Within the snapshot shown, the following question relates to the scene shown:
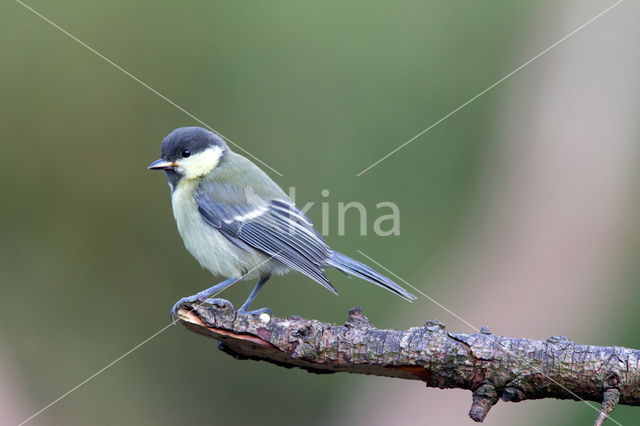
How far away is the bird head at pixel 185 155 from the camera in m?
4.12

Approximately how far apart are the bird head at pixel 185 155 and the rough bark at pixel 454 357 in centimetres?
140

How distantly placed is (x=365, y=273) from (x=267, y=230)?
649 mm

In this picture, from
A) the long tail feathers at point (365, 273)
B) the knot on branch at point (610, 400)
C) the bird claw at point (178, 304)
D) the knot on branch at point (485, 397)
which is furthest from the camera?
the long tail feathers at point (365, 273)

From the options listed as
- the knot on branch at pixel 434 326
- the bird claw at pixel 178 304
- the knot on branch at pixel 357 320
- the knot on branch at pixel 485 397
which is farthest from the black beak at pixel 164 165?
the knot on branch at pixel 485 397

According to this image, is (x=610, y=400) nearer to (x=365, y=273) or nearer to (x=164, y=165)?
(x=365, y=273)

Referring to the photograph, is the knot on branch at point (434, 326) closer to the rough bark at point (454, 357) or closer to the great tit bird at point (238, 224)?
the rough bark at point (454, 357)

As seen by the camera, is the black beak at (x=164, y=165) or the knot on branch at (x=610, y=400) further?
the black beak at (x=164, y=165)

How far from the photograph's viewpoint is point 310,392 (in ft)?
19.4

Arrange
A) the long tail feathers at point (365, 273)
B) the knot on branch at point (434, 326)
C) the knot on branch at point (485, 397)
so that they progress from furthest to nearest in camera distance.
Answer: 1. the long tail feathers at point (365, 273)
2. the knot on branch at point (434, 326)
3. the knot on branch at point (485, 397)

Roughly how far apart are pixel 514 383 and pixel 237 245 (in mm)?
1878

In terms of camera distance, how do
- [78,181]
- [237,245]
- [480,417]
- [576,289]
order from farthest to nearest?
[78,181] → [576,289] → [237,245] → [480,417]

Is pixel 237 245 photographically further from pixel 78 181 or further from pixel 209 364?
pixel 78 181

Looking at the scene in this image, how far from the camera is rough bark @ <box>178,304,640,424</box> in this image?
2557 mm

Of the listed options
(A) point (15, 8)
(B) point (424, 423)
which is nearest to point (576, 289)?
(B) point (424, 423)
